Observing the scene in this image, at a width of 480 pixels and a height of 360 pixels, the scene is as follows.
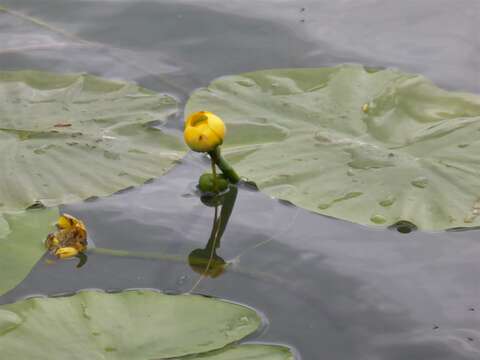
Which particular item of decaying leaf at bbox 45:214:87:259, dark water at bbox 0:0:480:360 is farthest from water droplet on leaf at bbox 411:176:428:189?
decaying leaf at bbox 45:214:87:259

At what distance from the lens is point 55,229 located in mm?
1759

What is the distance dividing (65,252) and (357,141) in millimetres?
687

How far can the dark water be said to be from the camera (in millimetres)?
1521

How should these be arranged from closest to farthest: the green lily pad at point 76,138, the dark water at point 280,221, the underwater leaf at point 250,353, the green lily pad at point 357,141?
the underwater leaf at point 250,353 → the dark water at point 280,221 → the green lily pad at point 357,141 → the green lily pad at point 76,138

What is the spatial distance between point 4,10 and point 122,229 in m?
1.30

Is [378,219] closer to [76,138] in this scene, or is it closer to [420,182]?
[420,182]

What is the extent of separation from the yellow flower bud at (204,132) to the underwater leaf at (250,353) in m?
0.47

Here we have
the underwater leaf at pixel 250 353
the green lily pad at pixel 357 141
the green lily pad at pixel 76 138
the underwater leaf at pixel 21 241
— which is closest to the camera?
the underwater leaf at pixel 250 353

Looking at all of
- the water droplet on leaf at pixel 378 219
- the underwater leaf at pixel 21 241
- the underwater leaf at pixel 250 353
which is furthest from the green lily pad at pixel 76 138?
the underwater leaf at pixel 250 353

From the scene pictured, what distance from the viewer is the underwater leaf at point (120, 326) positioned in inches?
54.7

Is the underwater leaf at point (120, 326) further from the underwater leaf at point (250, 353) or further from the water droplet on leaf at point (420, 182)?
the water droplet on leaf at point (420, 182)

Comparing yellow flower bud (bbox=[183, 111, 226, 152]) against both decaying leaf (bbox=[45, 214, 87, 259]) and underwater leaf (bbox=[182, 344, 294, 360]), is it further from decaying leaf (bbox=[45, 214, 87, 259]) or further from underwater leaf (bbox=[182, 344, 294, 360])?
underwater leaf (bbox=[182, 344, 294, 360])

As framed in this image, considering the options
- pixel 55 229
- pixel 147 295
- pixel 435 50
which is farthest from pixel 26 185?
pixel 435 50

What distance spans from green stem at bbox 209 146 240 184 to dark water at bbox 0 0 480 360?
0.12 feet
